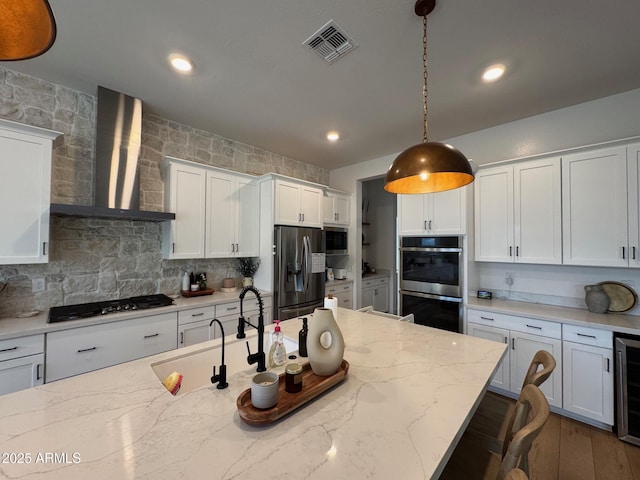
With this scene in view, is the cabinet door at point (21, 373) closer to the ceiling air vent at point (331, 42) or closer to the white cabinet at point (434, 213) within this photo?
the ceiling air vent at point (331, 42)

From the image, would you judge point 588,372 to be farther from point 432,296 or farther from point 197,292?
point 197,292

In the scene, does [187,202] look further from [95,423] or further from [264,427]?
[264,427]

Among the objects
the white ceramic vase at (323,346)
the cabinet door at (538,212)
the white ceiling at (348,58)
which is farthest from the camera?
the cabinet door at (538,212)

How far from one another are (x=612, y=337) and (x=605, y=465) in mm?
892

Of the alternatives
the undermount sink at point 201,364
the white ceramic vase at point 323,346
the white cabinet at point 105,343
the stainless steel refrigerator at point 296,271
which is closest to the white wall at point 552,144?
the stainless steel refrigerator at point 296,271

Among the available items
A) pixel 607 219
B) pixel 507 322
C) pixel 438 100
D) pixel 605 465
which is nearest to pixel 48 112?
pixel 438 100

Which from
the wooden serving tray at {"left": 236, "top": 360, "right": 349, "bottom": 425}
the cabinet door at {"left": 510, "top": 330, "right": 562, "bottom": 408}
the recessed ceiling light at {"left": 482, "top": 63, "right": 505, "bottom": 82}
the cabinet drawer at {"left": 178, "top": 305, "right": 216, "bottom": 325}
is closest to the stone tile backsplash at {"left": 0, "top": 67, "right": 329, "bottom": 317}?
the cabinet drawer at {"left": 178, "top": 305, "right": 216, "bottom": 325}

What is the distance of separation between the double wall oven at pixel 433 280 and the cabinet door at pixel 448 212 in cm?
11

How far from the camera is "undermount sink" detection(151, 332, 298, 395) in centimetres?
134

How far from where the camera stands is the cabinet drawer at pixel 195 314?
8.02 ft

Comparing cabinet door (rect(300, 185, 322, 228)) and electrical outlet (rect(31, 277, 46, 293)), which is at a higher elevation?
cabinet door (rect(300, 185, 322, 228))

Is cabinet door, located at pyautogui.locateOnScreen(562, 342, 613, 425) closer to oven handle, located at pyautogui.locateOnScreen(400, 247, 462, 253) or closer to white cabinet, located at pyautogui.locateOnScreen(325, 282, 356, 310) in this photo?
oven handle, located at pyautogui.locateOnScreen(400, 247, 462, 253)

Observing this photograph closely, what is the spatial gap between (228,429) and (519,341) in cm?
272

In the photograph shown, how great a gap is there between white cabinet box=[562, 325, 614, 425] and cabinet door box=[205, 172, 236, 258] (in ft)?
11.4
